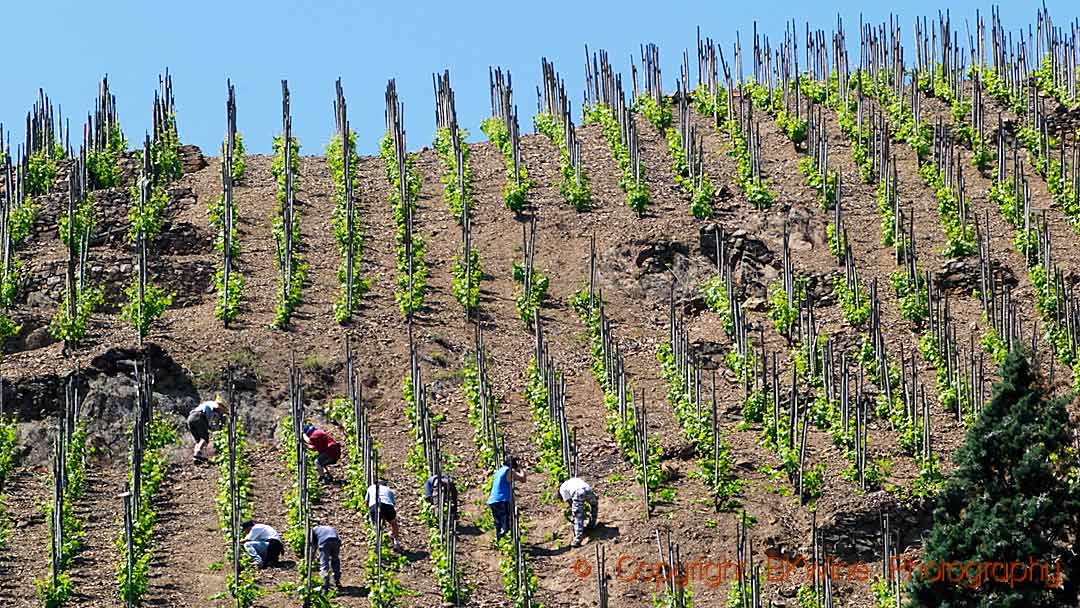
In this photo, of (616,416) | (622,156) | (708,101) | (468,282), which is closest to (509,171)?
(622,156)

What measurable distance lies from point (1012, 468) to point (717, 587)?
3464 mm

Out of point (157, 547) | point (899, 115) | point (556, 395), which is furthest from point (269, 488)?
point (899, 115)

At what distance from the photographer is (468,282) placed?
88.0 ft

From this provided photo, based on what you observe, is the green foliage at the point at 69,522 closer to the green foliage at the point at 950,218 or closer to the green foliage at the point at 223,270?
the green foliage at the point at 223,270

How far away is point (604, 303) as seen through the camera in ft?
89.8

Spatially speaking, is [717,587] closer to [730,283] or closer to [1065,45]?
[730,283]

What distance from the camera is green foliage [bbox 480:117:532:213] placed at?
2986 centimetres

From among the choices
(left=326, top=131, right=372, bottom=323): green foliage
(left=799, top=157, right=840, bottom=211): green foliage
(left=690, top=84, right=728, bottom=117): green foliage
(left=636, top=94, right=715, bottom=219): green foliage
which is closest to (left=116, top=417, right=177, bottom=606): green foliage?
(left=326, top=131, right=372, bottom=323): green foliage

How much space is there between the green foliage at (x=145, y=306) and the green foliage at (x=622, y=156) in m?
7.50

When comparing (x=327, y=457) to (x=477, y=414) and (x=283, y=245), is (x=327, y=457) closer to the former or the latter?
(x=477, y=414)

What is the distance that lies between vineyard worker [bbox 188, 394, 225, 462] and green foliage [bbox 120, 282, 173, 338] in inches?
93.1

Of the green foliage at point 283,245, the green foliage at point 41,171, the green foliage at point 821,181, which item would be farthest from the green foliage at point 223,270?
the green foliage at point 821,181

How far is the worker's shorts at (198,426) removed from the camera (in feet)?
75.5

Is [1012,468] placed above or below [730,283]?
below
